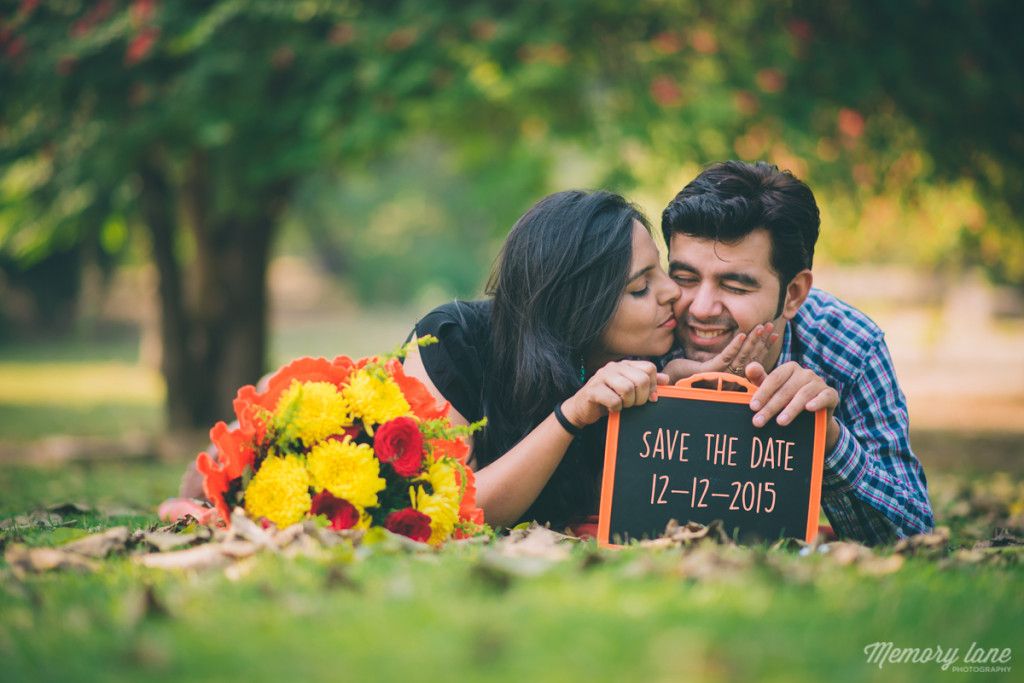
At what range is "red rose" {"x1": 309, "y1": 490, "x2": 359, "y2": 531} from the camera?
319 centimetres

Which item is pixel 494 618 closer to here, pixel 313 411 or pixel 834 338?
pixel 313 411

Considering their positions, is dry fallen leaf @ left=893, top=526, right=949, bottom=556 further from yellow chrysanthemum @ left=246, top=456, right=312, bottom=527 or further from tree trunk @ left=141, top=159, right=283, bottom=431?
tree trunk @ left=141, top=159, right=283, bottom=431

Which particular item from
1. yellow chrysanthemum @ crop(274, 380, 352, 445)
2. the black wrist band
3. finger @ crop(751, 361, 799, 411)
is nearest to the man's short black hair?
finger @ crop(751, 361, 799, 411)

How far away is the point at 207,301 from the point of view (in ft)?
33.4

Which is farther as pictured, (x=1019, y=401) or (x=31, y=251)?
(x=1019, y=401)

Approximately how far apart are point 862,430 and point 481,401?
1.60 metres

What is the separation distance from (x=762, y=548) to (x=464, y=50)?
202 inches

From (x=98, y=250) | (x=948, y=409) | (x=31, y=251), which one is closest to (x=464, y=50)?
(x=31, y=251)

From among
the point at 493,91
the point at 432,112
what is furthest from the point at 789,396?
the point at 432,112

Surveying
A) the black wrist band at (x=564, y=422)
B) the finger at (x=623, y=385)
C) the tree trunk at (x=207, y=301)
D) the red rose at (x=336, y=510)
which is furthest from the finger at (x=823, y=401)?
the tree trunk at (x=207, y=301)

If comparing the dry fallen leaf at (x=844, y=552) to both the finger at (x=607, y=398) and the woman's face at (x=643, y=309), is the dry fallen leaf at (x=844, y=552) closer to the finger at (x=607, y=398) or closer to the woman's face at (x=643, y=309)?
the finger at (x=607, y=398)

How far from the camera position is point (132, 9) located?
7348 mm

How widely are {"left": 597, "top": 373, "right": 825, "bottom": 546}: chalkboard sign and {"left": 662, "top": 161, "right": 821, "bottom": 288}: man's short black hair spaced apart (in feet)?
2.52

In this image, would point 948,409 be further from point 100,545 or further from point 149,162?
point 100,545
